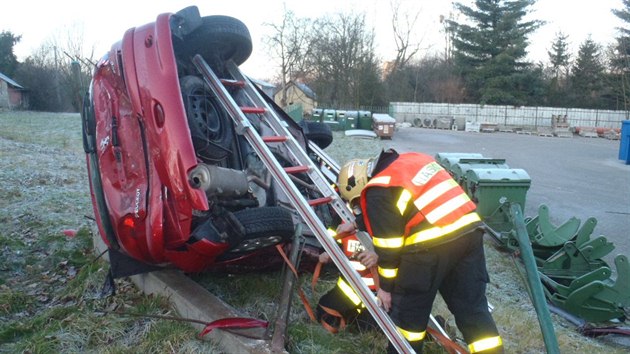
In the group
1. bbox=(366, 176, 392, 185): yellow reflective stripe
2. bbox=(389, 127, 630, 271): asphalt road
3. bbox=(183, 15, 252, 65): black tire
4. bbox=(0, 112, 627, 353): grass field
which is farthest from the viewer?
bbox=(389, 127, 630, 271): asphalt road

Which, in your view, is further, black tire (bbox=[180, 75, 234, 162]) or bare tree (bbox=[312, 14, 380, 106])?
bare tree (bbox=[312, 14, 380, 106])

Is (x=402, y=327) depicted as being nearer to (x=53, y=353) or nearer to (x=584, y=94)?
(x=53, y=353)

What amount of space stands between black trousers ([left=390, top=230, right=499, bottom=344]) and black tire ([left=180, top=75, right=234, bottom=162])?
5.02 ft

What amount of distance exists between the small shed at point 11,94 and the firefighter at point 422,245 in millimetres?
44558

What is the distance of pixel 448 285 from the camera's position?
302 cm

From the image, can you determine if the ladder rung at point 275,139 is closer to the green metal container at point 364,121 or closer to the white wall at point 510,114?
the green metal container at point 364,121

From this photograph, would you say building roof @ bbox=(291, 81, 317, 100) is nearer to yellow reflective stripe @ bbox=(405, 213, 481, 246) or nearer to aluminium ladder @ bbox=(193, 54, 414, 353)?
aluminium ladder @ bbox=(193, 54, 414, 353)

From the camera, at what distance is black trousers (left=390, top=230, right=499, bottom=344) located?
9.33 feet

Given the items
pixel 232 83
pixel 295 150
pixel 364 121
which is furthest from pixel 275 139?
pixel 364 121

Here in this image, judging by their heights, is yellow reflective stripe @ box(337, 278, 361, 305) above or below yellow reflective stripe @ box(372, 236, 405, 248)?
below

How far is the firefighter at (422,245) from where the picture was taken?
2.81 metres

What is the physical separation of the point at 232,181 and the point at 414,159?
106cm

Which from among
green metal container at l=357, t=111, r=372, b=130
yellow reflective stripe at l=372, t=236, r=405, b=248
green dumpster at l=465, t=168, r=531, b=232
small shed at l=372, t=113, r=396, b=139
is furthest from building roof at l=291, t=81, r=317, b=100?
yellow reflective stripe at l=372, t=236, r=405, b=248

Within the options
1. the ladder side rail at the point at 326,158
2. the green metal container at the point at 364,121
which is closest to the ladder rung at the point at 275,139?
the ladder side rail at the point at 326,158
